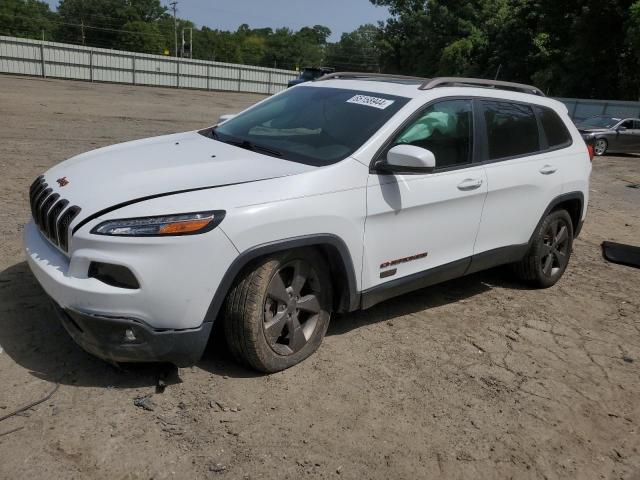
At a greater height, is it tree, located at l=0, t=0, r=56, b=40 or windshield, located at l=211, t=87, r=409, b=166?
tree, located at l=0, t=0, r=56, b=40

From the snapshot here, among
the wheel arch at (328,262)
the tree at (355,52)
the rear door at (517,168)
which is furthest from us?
the tree at (355,52)

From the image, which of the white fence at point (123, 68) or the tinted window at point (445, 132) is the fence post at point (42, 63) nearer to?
the white fence at point (123, 68)

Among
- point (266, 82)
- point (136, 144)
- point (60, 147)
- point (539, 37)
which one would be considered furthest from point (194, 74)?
point (136, 144)

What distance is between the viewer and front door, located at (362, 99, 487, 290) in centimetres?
369

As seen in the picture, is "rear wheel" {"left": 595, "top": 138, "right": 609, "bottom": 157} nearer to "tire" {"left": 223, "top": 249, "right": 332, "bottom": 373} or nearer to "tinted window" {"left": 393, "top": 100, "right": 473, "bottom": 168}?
"tinted window" {"left": 393, "top": 100, "right": 473, "bottom": 168}

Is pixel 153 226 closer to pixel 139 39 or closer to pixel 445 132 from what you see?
pixel 445 132

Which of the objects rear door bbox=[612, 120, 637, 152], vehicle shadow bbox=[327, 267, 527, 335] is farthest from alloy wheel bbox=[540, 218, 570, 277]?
rear door bbox=[612, 120, 637, 152]

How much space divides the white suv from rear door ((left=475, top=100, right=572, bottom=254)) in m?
0.02

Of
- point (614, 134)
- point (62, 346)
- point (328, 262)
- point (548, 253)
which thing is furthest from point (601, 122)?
point (62, 346)

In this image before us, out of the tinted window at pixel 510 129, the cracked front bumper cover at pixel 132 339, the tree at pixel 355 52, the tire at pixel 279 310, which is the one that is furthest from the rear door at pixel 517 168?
the tree at pixel 355 52

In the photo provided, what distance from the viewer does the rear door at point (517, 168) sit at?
450cm

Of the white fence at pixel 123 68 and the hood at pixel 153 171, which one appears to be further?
the white fence at pixel 123 68

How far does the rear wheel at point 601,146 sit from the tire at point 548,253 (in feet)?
49.1

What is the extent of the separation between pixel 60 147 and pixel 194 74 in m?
34.6
